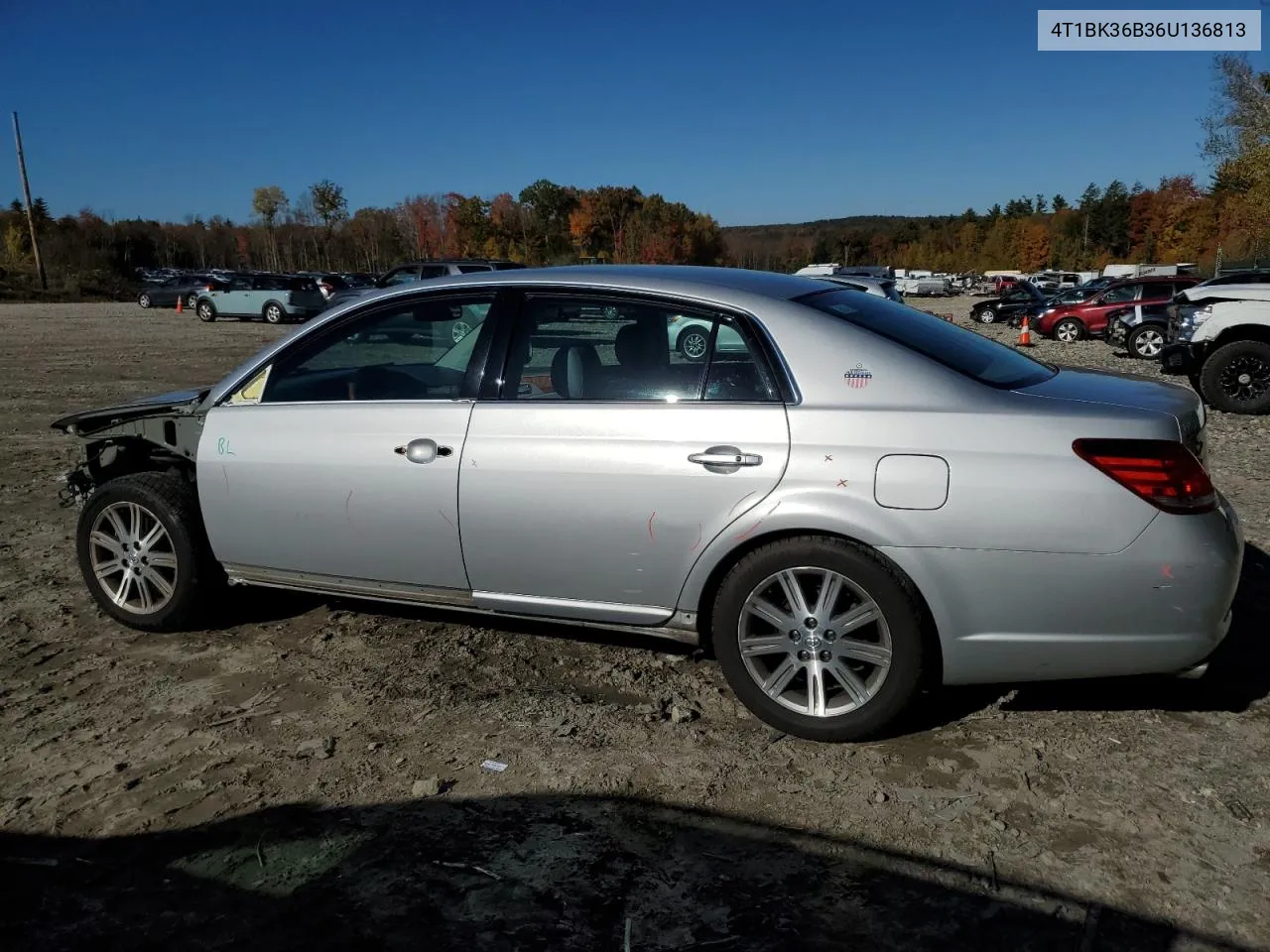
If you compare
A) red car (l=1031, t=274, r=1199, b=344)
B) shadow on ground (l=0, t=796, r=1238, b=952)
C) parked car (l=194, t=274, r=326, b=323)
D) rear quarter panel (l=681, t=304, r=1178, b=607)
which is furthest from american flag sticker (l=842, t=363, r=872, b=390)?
parked car (l=194, t=274, r=326, b=323)

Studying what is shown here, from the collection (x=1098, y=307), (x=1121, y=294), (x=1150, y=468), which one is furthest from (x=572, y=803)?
(x=1098, y=307)

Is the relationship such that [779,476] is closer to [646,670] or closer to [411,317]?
[646,670]

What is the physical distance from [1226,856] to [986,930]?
82cm

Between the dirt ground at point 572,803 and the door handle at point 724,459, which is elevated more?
the door handle at point 724,459

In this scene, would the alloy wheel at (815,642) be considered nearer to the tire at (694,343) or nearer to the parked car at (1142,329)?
the tire at (694,343)

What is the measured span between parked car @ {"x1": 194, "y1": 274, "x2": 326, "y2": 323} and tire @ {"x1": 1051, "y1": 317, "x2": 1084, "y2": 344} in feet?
70.9

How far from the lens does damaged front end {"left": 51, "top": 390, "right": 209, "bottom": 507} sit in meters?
4.59

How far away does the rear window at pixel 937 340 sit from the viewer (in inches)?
135

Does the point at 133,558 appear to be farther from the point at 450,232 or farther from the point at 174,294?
the point at 450,232

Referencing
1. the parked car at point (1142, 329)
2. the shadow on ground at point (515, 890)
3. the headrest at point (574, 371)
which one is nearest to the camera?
the shadow on ground at point (515, 890)

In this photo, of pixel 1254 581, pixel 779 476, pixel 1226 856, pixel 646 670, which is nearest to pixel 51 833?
pixel 646 670

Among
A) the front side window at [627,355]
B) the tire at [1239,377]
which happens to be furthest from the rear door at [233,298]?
the front side window at [627,355]

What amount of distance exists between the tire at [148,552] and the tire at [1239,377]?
10408mm

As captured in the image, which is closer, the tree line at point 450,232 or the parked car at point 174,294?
the parked car at point 174,294
